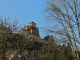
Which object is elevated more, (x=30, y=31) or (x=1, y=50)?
(x=30, y=31)

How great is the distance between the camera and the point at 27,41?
63.3 feet

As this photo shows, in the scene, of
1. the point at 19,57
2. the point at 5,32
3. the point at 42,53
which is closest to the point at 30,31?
the point at 42,53

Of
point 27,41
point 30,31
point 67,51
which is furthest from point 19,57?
point 30,31

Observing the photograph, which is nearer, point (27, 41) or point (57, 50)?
point (27, 41)

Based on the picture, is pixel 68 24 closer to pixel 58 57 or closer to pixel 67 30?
pixel 67 30

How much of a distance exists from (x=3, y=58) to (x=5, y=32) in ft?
6.44

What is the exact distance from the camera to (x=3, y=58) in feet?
52.4

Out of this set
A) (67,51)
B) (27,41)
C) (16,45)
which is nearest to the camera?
(16,45)

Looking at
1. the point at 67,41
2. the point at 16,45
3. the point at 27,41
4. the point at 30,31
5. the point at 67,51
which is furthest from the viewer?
the point at 30,31

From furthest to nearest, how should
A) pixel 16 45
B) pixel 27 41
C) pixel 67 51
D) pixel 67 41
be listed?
pixel 67 51 < pixel 27 41 < pixel 16 45 < pixel 67 41

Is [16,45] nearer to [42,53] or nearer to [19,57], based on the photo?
[19,57]

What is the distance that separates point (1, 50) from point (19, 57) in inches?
151

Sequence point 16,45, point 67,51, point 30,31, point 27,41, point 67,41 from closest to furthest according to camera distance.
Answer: point 67,41 → point 16,45 → point 27,41 → point 67,51 → point 30,31

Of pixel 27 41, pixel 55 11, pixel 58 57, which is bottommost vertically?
pixel 58 57
